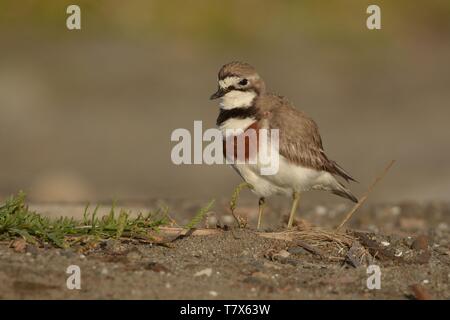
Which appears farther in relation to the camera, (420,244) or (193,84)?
(193,84)

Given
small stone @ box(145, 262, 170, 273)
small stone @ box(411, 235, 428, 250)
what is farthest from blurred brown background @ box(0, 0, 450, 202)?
small stone @ box(145, 262, 170, 273)

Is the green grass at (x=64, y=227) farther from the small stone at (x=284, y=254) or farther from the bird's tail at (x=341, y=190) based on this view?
the bird's tail at (x=341, y=190)

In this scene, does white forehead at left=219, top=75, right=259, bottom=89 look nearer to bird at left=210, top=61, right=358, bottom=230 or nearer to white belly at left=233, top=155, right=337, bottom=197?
bird at left=210, top=61, right=358, bottom=230

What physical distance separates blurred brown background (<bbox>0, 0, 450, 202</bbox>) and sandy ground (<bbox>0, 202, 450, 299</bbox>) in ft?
19.7

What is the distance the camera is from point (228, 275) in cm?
572

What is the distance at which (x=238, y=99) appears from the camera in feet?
25.1

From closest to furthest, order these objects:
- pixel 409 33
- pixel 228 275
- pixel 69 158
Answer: pixel 228 275, pixel 69 158, pixel 409 33

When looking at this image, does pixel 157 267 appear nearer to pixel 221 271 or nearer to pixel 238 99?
pixel 221 271

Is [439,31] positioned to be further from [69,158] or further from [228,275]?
Answer: [228,275]

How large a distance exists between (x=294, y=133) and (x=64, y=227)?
7.05ft

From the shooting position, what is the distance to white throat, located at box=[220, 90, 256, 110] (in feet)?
A: 25.1

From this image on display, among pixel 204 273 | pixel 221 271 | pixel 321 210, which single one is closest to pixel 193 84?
pixel 321 210

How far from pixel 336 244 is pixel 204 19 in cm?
1173
